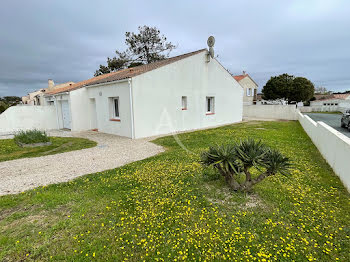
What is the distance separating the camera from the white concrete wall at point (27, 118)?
1348 cm

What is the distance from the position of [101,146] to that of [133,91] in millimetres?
3503

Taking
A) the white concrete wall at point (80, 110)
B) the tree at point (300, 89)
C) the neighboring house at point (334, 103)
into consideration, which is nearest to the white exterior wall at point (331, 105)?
the neighboring house at point (334, 103)

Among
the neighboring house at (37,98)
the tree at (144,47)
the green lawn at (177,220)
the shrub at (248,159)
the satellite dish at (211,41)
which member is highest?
the tree at (144,47)

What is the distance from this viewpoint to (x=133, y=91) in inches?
399

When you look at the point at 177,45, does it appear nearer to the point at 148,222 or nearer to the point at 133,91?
the point at 133,91

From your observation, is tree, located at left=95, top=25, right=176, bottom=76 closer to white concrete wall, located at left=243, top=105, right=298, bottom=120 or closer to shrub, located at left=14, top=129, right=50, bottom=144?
white concrete wall, located at left=243, top=105, right=298, bottom=120

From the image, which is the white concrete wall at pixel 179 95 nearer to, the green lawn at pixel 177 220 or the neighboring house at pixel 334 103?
the green lawn at pixel 177 220

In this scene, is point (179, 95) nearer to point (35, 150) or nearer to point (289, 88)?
point (35, 150)

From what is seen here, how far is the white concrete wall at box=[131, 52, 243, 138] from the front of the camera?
10719 millimetres

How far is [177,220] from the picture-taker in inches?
122

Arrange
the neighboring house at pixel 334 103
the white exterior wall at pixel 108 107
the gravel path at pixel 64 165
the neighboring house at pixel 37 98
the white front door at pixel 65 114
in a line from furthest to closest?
1. the neighboring house at pixel 334 103
2. the neighboring house at pixel 37 98
3. the white front door at pixel 65 114
4. the white exterior wall at pixel 108 107
5. the gravel path at pixel 64 165

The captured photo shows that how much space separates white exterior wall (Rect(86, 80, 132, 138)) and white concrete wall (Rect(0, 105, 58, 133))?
3701 mm

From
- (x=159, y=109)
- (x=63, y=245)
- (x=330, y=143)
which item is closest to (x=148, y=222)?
(x=63, y=245)

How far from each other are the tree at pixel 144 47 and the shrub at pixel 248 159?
89.9 feet
